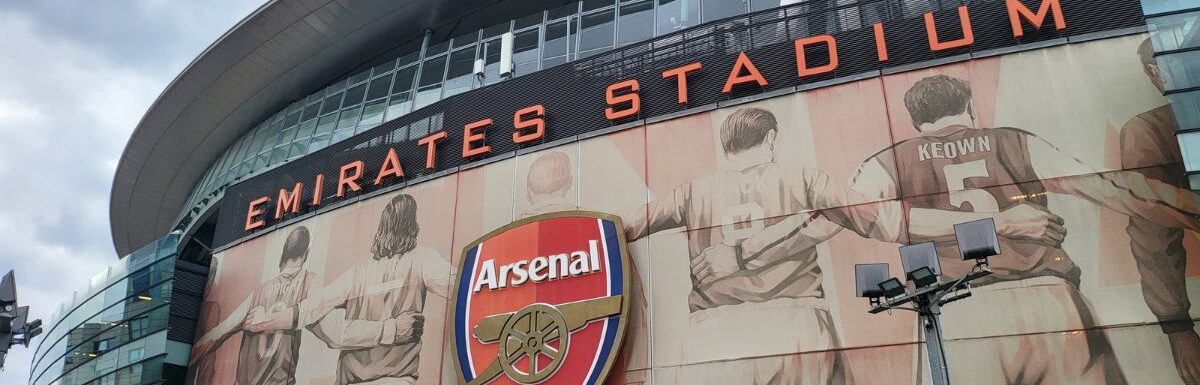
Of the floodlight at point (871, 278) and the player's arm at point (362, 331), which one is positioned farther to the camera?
the player's arm at point (362, 331)

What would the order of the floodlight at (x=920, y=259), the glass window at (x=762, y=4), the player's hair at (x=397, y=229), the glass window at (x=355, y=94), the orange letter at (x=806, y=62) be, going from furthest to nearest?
1. the glass window at (x=355, y=94)
2. the player's hair at (x=397, y=229)
3. the glass window at (x=762, y=4)
4. the orange letter at (x=806, y=62)
5. the floodlight at (x=920, y=259)

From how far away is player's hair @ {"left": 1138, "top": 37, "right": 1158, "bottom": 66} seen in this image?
61.6 ft

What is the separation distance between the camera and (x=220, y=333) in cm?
2764

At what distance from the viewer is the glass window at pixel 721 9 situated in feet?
81.9

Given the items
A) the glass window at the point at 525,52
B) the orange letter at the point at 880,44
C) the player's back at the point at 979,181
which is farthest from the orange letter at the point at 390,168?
the player's back at the point at 979,181

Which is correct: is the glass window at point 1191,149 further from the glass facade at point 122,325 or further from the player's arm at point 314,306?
the glass facade at point 122,325

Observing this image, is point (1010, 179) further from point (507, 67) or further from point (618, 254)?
point (507, 67)

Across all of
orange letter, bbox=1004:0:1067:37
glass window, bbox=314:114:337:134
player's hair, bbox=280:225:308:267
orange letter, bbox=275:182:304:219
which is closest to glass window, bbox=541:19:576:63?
glass window, bbox=314:114:337:134

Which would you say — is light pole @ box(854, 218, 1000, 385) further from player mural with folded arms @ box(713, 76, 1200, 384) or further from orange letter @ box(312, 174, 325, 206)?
orange letter @ box(312, 174, 325, 206)

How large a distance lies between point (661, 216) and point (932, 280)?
10209mm

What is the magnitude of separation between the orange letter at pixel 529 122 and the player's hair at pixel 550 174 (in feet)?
2.44

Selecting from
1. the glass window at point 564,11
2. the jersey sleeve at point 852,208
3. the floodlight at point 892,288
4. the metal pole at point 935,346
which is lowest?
the metal pole at point 935,346

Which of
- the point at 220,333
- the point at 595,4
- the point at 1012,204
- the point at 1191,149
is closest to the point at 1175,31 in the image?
the point at 1191,149

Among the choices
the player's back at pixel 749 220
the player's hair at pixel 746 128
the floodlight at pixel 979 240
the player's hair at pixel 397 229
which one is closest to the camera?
the floodlight at pixel 979 240
